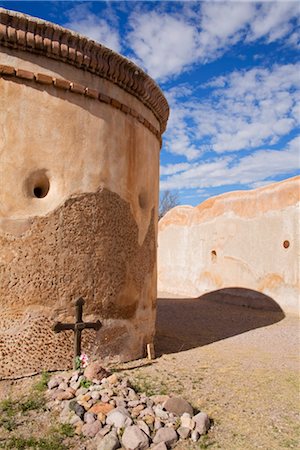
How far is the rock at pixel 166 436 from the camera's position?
282cm

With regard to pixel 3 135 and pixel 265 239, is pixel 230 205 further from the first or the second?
pixel 3 135

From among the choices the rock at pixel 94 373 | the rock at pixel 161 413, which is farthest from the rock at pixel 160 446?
the rock at pixel 94 373

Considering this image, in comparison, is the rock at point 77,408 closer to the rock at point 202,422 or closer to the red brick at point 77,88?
the rock at point 202,422

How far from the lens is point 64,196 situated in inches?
165

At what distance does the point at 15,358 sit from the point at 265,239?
912 cm

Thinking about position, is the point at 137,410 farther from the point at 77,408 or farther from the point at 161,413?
the point at 77,408

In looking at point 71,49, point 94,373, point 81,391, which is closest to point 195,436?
point 81,391

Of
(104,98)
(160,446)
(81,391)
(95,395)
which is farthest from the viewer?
(104,98)

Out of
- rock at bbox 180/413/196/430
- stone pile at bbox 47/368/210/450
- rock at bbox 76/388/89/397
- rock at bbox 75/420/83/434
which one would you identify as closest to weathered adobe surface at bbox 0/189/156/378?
stone pile at bbox 47/368/210/450

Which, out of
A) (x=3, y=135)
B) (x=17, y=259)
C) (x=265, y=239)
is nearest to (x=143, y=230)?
(x=17, y=259)

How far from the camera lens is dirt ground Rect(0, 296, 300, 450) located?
3.06m

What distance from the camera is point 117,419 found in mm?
3000

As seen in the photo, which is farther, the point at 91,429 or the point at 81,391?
the point at 81,391

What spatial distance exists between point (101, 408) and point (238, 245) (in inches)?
387
